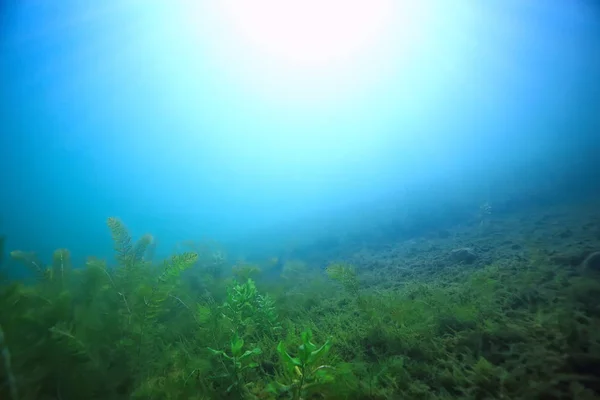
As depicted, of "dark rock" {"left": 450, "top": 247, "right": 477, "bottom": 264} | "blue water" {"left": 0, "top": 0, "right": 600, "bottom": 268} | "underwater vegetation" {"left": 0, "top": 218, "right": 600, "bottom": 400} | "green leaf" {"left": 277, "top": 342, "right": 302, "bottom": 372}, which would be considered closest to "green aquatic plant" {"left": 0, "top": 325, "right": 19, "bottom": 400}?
"underwater vegetation" {"left": 0, "top": 218, "right": 600, "bottom": 400}

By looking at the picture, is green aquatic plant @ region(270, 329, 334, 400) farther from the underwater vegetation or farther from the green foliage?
the green foliage

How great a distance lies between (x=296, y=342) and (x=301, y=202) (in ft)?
209

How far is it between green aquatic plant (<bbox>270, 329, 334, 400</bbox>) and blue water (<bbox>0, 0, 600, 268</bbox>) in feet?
40.7

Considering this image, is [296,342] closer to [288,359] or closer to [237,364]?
[237,364]

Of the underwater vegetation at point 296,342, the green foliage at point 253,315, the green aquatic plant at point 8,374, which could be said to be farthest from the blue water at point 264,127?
the green aquatic plant at point 8,374

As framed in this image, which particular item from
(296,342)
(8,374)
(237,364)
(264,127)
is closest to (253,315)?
(296,342)

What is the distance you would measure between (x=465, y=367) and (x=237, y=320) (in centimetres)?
271

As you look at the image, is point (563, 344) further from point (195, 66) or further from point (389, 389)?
point (195, 66)

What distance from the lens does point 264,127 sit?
15175 cm

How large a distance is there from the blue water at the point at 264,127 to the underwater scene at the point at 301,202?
26.7 inches

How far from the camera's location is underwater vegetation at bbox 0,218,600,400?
7.20ft

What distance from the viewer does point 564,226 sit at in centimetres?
742

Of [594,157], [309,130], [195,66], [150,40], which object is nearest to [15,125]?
[150,40]

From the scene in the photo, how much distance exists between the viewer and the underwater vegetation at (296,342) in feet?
7.20
